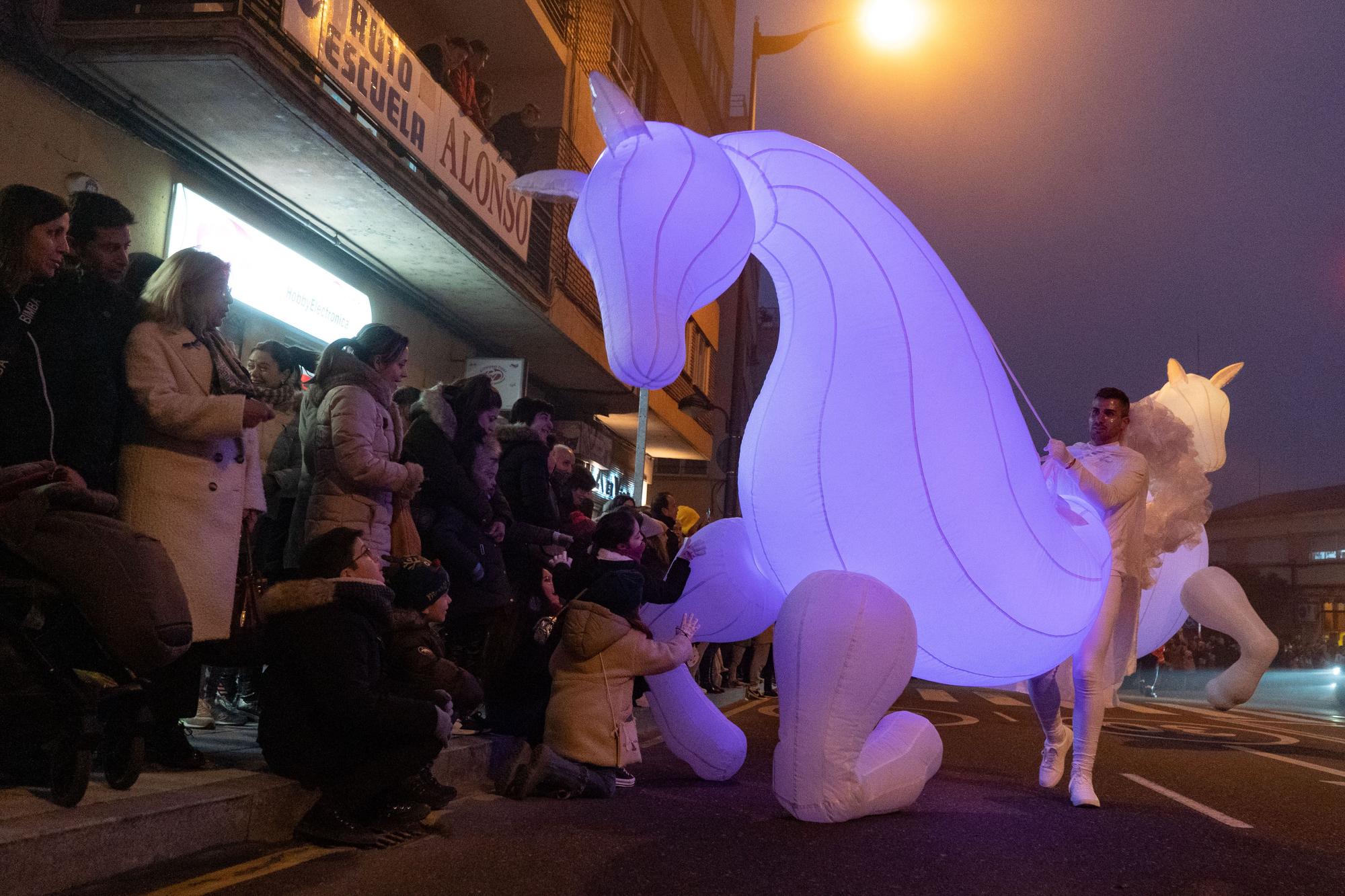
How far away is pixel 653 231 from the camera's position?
4258 millimetres

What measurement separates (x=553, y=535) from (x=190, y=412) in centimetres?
297

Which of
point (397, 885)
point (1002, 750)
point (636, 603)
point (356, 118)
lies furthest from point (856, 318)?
point (356, 118)

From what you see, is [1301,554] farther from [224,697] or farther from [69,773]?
[69,773]

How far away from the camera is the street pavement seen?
144 inches

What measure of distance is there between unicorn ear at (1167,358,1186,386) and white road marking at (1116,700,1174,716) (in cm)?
594

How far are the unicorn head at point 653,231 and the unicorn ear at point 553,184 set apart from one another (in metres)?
0.02

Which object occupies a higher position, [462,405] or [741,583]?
[462,405]

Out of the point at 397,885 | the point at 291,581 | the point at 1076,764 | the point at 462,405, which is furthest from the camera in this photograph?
the point at 462,405

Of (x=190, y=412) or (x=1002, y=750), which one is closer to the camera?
(x=190, y=412)

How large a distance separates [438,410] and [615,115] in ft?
7.67

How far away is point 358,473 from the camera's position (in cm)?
528

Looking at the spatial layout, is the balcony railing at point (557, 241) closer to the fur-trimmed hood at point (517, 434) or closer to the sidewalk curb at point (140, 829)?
the fur-trimmed hood at point (517, 434)

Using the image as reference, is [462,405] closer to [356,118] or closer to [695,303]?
[695,303]

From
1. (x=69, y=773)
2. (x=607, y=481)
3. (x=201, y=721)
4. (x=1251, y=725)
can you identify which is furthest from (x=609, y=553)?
(x=607, y=481)
